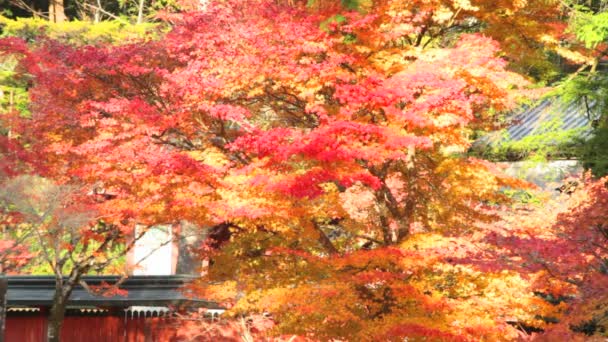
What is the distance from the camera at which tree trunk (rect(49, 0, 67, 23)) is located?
3816 cm

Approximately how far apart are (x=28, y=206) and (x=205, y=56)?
16.2 feet

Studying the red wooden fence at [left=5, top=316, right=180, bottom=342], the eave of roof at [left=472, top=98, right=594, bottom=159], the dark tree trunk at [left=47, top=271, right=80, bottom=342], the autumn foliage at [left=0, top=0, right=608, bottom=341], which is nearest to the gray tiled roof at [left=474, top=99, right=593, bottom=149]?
the eave of roof at [left=472, top=98, right=594, bottom=159]

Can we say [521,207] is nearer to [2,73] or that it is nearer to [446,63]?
[446,63]

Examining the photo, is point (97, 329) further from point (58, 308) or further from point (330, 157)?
point (330, 157)

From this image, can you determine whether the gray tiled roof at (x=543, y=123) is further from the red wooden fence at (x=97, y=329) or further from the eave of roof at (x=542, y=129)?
the red wooden fence at (x=97, y=329)

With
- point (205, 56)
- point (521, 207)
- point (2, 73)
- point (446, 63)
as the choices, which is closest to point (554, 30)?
point (446, 63)

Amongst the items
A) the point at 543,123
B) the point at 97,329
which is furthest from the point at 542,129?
the point at 97,329

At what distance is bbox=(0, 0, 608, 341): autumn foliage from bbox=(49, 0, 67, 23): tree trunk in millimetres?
20360

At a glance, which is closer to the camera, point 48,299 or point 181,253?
point 48,299

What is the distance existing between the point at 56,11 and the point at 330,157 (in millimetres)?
27145

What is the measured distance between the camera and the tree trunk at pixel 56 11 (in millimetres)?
38156

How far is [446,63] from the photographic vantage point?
1498cm

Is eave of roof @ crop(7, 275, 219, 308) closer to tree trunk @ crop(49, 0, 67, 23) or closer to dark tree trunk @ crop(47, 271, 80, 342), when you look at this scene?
dark tree trunk @ crop(47, 271, 80, 342)

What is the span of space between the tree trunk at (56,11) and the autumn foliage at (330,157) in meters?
20.4
